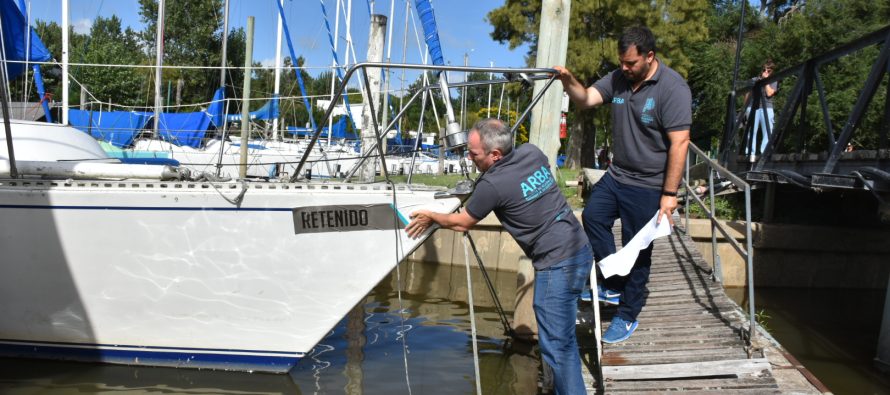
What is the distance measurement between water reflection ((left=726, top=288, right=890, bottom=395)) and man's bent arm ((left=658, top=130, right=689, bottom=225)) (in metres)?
3.00

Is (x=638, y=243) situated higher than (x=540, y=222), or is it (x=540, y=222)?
(x=540, y=222)

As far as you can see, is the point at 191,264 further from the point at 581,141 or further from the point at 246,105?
the point at 581,141

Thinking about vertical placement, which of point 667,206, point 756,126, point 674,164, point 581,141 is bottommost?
point 667,206

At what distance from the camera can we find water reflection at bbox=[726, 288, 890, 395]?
6555 millimetres

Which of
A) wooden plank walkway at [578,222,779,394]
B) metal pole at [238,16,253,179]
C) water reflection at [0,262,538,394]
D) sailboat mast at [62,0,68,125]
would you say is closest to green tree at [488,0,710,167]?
metal pole at [238,16,253,179]

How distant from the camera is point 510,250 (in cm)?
1117

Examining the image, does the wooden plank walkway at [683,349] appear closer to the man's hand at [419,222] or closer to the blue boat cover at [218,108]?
the man's hand at [419,222]

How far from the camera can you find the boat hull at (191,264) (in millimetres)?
5590

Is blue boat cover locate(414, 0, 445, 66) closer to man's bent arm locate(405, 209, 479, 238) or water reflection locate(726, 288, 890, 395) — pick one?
water reflection locate(726, 288, 890, 395)

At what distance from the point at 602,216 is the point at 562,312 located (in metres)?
1.03

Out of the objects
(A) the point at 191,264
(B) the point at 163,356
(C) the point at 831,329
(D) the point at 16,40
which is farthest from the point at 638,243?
(D) the point at 16,40

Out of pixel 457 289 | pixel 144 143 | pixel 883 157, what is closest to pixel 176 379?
pixel 457 289

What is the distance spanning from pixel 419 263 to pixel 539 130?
5527 mm

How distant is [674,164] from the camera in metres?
4.38
